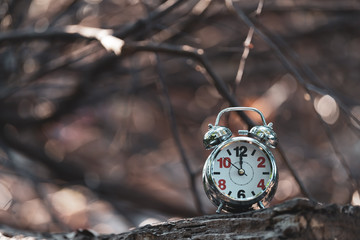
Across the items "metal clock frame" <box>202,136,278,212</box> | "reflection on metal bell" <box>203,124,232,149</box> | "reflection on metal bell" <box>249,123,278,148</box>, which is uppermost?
"reflection on metal bell" <box>203,124,232,149</box>

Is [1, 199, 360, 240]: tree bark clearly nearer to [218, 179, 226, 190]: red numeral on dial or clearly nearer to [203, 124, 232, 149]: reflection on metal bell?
[218, 179, 226, 190]: red numeral on dial

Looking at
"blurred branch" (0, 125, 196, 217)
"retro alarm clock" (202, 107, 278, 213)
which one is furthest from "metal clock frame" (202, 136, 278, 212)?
"blurred branch" (0, 125, 196, 217)

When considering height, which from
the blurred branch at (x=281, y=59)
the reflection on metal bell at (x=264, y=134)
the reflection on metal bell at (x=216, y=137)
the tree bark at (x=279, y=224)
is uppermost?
the blurred branch at (x=281, y=59)

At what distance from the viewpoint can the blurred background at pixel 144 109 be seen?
4.50m

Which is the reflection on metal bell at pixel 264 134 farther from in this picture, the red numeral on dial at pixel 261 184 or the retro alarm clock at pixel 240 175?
the red numeral on dial at pixel 261 184

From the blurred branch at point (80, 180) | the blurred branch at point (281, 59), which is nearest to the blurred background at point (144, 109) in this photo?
the blurred branch at point (80, 180)

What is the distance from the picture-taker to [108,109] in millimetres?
5406

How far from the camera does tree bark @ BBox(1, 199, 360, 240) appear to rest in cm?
154

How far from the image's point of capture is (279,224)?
1.56m

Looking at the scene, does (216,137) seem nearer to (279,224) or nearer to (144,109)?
(279,224)

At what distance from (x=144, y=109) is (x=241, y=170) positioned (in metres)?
3.76

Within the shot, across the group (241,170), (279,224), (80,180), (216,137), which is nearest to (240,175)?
(241,170)

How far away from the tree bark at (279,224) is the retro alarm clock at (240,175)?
95mm

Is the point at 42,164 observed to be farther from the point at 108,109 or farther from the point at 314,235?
the point at 314,235
